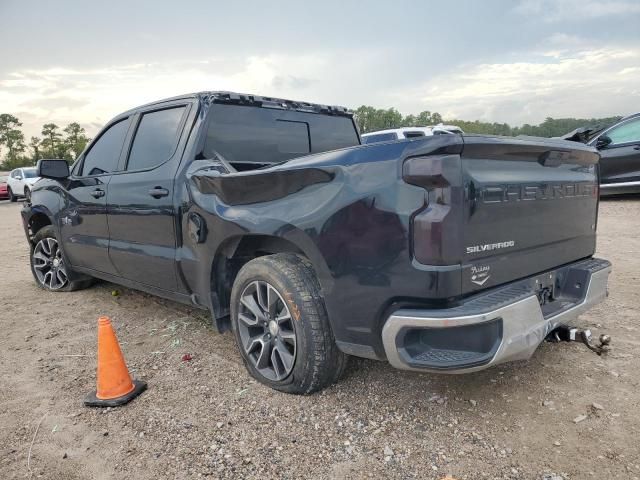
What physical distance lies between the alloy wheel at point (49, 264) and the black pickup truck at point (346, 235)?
1682 mm

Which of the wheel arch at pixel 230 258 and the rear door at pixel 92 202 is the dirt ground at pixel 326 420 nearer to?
the wheel arch at pixel 230 258

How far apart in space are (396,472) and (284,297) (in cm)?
104

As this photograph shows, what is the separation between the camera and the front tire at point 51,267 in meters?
5.25

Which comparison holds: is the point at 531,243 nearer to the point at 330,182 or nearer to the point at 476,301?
the point at 476,301

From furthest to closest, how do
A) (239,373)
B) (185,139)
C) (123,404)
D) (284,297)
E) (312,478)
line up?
(185,139), (239,373), (123,404), (284,297), (312,478)

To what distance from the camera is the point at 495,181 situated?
89.4 inches

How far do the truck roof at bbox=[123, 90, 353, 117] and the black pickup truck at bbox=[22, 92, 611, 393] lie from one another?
0.01 meters

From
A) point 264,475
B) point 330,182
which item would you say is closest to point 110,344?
point 264,475

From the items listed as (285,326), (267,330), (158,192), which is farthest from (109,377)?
(158,192)

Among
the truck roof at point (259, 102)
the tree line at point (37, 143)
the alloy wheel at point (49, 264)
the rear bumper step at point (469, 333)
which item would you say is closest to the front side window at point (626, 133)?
the truck roof at point (259, 102)

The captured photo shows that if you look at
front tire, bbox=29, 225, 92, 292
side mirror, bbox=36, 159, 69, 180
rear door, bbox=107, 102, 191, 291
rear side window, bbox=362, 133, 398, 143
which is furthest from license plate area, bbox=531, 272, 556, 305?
rear side window, bbox=362, 133, 398, 143

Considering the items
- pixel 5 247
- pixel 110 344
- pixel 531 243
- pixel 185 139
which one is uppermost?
pixel 185 139

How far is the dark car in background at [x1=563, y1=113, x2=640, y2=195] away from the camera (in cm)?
911

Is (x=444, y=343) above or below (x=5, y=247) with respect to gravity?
above
